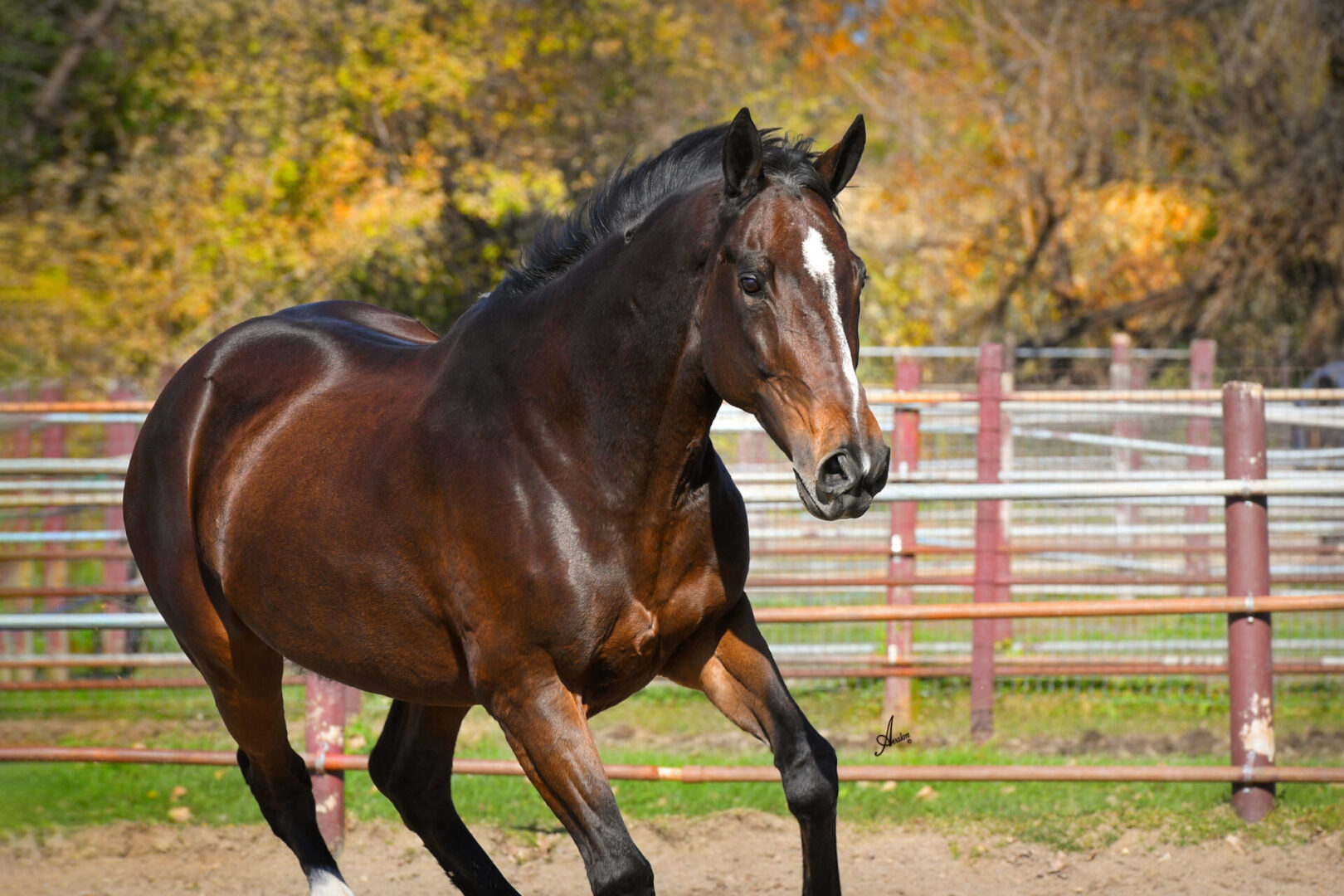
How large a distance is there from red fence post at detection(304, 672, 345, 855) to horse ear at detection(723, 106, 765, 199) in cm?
298

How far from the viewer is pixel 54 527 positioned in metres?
8.03

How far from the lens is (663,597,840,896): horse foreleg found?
9.67ft

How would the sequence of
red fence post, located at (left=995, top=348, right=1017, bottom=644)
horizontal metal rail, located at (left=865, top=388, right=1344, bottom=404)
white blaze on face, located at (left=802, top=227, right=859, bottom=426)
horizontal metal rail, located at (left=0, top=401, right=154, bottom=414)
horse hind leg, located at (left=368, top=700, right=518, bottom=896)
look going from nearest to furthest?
white blaze on face, located at (left=802, top=227, right=859, bottom=426) → horse hind leg, located at (left=368, top=700, right=518, bottom=896) → horizontal metal rail, located at (left=865, top=388, right=1344, bottom=404) → horizontal metal rail, located at (left=0, top=401, right=154, bottom=414) → red fence post, located at (left=995, top=348, right=1017, bottom=644)

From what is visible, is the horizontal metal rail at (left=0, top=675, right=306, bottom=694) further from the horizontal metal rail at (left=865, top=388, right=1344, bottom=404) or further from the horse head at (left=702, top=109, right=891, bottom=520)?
the horse head at (left=702, top=109, right=891, bottom=520)

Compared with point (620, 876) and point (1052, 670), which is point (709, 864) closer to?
point (620, 876)

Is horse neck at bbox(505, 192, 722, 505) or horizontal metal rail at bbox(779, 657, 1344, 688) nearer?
horse neck at bbox(505, 192, 722, 505)

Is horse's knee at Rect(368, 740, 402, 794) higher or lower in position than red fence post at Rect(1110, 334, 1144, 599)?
lower

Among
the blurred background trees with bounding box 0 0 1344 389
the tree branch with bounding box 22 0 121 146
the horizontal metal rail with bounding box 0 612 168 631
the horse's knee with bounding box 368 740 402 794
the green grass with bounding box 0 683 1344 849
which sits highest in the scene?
the tree branch with bounding box 22 0 121 146

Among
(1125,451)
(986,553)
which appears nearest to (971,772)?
(986,553)

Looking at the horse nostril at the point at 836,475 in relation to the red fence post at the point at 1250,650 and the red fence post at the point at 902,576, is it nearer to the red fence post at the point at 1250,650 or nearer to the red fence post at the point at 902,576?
the red fence post at the point at 1250,650

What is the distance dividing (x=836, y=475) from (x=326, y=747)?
3155mm

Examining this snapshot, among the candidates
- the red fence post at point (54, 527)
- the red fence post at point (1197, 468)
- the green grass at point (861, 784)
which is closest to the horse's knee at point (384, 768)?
the green grass at point (861, 784)

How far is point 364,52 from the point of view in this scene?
45.5 feet

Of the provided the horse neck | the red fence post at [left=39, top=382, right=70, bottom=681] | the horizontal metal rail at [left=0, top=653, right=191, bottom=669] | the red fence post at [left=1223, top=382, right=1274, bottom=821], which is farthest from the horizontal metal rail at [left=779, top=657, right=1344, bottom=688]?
the red fence post at [left=39, top=382, right=70, bottom=681]
